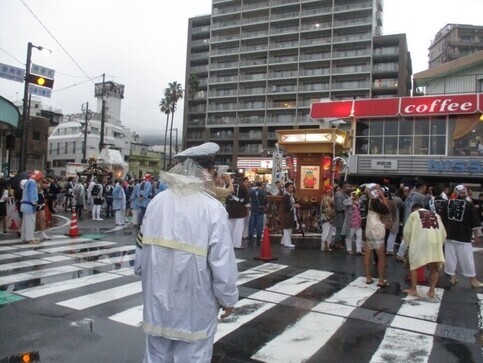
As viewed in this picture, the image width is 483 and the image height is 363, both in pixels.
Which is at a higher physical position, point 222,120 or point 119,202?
point 222,120

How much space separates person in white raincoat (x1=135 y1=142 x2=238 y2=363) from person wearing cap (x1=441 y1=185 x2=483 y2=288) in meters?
6.44

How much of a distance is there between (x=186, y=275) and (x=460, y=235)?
265 inches

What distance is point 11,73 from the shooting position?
14656 mm

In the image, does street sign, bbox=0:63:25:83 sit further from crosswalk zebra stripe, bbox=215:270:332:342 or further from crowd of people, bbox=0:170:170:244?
crosswalk zebra stripe, bbox=215:270:332:342

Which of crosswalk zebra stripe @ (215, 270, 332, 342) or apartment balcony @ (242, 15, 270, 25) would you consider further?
apartment balcony @ (242, 15, 270, 25)

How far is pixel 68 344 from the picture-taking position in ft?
14.3

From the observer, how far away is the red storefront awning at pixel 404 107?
2609 cm

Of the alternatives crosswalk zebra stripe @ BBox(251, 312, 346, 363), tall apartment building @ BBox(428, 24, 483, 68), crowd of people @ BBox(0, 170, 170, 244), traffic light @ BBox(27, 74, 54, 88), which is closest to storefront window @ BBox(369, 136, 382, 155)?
crowd of people @ BBox(0, 170, 170, 244)

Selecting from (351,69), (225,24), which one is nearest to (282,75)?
(351,69)

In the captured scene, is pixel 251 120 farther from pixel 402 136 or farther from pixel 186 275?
pixel 186 275

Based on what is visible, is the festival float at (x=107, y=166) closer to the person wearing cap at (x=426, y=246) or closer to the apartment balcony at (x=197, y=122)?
the person wearing cap at (x=426, y=246)

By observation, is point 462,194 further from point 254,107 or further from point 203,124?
point 203,124

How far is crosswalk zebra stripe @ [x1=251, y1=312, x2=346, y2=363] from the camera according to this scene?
165 inches

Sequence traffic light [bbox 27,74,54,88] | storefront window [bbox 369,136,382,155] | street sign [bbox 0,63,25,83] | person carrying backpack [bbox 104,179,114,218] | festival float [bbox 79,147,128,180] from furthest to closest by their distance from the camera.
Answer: storefront window [bbox 369,136,382,155], festival float [bbox 79,147,128,180], person carrying backpack [bbox 104,179,114,218], traffic light [bbox 27,74,54,88], street sign [bbox 0,63,25,83]
